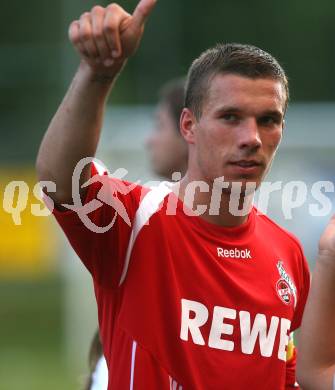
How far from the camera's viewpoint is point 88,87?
2.76 metres

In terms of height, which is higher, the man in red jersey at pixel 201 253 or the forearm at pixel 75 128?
the forearm at pixel 75 128

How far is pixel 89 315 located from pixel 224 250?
1014 centimetres

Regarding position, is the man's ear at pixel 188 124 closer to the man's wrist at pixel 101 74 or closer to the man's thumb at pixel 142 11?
the man's wrist at pixel 101 74

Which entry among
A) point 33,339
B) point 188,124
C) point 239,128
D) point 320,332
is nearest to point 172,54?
point 33,339

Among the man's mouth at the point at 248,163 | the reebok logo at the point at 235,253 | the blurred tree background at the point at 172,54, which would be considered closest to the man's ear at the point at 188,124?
the man's mouth at the point at 248,163

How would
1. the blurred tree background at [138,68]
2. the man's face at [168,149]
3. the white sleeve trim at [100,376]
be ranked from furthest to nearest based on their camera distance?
1. the blurred tree background at [138,68]
2. the man's face at [168,149]
3. the white sleeve trim at [100,376]

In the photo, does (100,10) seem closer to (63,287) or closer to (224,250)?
(224,250)

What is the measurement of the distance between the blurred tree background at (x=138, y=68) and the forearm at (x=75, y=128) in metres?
9.97

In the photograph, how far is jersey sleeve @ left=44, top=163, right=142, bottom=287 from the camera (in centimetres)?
296

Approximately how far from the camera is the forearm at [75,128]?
9.08ft

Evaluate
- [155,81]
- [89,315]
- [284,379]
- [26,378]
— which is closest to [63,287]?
[89,315]

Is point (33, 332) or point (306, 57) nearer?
point (33, 332)

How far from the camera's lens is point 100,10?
2.59m

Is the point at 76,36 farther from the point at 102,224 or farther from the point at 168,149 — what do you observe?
the point at 168,149
